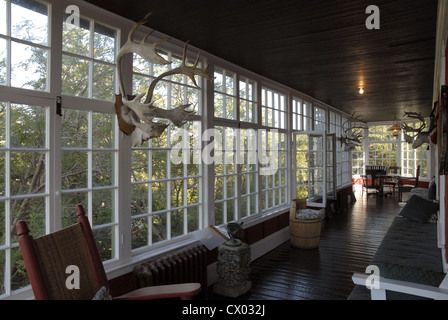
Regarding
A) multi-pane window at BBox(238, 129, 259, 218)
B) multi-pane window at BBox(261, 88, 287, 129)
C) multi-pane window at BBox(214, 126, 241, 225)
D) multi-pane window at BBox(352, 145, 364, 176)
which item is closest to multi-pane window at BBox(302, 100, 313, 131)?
multi-pane window at BBox(261, 88, 287, 129)

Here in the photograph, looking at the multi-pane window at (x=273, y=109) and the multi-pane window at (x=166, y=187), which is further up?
the multi-pane window at (x=273, y=109)

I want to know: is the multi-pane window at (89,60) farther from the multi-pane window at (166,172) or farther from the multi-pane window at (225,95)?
the multi-pane window at (225,95)

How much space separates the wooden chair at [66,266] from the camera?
177 cm

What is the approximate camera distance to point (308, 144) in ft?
23.8

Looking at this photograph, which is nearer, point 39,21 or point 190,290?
point 190,290

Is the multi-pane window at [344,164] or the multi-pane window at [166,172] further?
the multi-pane window at [344,164]

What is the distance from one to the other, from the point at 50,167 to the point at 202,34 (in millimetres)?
2107

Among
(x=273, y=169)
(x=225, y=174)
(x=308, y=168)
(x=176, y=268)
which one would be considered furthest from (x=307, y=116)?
(x=176, y=268)

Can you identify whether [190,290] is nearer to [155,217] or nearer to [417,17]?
[155,217]

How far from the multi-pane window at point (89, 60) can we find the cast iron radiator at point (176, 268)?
5.33 ft

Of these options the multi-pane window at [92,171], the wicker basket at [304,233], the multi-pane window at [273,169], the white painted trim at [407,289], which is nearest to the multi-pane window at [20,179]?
the multi-pane window at [92,171]

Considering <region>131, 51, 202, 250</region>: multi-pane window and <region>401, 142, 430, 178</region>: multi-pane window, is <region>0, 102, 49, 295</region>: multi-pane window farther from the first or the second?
<region>401, 142, 430, 178</region>: multi-pane window

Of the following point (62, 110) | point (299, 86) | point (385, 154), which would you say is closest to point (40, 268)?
point (62, 110)

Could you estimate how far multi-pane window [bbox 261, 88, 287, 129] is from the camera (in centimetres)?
605
